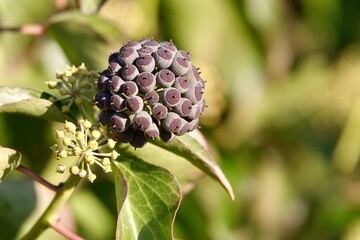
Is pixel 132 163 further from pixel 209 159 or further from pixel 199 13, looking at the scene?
pixel 199 13

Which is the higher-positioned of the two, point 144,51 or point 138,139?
point 144,51

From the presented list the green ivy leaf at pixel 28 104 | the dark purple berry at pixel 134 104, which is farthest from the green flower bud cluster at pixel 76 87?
the dark purple berry at pixel 134 104

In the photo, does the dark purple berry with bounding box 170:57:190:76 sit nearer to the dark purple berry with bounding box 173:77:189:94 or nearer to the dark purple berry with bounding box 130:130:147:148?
the dark purple berry with bounding box 173:77:189:94

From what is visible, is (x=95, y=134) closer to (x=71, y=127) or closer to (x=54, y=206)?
(x=71, y=127)

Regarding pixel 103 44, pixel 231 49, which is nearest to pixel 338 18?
pixel 231 49

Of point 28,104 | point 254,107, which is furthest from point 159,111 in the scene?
point 254,107

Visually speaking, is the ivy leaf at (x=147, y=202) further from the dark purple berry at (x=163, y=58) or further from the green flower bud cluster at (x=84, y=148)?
the dark purple berry at (x=163, y=58)

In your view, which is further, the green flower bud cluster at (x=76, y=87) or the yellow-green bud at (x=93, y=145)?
the green flower bud cluster at (x=76, y=87)
